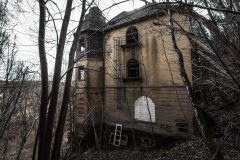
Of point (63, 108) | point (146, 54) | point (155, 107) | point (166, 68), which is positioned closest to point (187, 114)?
point (155, 107)

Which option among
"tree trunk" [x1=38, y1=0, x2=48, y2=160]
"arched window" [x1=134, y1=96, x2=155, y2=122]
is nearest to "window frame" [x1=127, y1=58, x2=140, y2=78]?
"arched window" [x1=134, y1=96, x2=155, y2=122]

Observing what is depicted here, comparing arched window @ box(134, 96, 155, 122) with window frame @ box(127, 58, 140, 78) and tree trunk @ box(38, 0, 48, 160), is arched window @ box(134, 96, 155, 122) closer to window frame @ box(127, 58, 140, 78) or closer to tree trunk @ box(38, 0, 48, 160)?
window frame @ box(127, 58, 140, 78)

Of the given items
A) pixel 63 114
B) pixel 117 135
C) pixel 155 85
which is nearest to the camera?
pixel 63 114

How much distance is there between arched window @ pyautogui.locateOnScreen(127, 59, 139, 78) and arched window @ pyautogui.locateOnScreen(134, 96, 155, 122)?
206 cm

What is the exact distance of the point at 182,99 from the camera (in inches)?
486

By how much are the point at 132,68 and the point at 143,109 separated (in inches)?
133

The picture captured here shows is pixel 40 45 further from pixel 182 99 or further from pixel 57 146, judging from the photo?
pixel 182 99

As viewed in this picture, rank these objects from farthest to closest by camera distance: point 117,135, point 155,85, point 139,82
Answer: point 117,135
point 139,82
point 155,85

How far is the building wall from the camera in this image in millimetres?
12398

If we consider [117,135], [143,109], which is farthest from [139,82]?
[117,135]

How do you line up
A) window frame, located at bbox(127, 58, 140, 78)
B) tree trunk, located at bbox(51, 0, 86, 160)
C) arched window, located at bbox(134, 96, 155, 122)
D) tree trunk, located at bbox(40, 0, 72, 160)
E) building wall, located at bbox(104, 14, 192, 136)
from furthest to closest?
window frame, located at bbox(127, 58, 140, 78)
arched window, located at bbox(134, 96, 155, 122)
building wall, located at bbox(104, 14, 192, 136)
tree trunk, located at bbox(51, 0, 86, 160)
tree trunk, located at bbox(40, 0, 72, 160)

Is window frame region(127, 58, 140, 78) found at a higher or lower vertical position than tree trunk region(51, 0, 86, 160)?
higher

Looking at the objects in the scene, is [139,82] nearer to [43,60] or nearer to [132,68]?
[132,68]

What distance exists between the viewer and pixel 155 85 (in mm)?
13867
